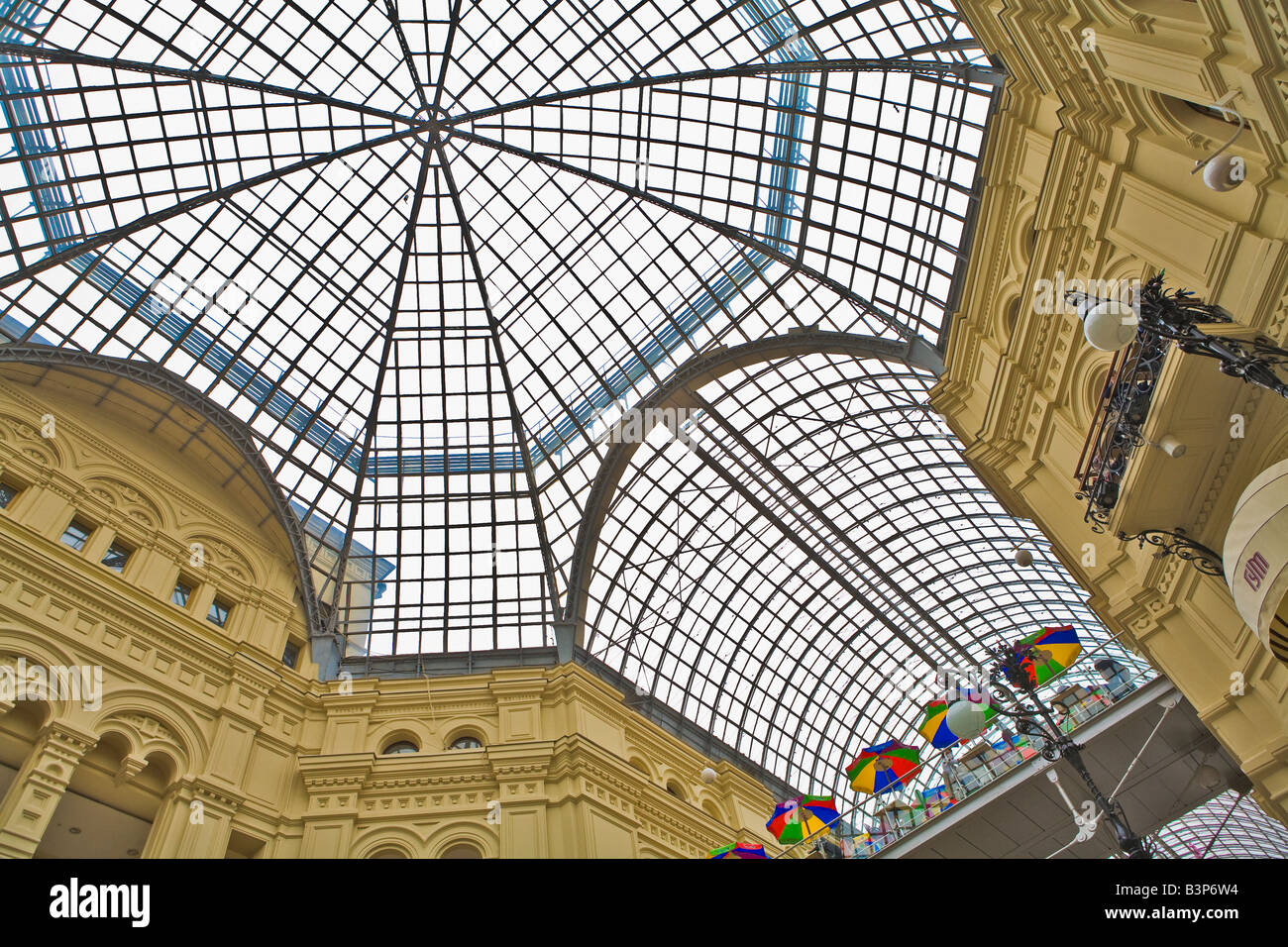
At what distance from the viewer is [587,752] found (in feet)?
85.6

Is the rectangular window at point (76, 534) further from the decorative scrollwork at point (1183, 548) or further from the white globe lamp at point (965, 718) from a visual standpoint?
the decorative scrollwork at point (1183, 548)

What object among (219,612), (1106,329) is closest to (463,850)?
(219,612)

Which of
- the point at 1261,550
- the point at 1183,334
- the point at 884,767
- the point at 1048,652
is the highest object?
the point at 1048,652

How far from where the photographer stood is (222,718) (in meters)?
24.2

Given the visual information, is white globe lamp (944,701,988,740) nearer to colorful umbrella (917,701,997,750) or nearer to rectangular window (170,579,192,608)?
colorful umbrella (917,701,997,750)

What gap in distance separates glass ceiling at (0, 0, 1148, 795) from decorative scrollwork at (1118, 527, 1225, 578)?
449 inches

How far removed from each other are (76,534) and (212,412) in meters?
6.52

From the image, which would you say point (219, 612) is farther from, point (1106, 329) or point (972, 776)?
point (1106, 329)

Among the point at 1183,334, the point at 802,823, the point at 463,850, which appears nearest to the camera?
the point at 1183,334

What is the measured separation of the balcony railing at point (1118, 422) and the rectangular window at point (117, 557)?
26.3m

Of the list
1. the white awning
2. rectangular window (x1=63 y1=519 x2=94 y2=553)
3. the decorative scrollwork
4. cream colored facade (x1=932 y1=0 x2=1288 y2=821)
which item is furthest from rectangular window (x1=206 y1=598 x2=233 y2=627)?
the white awning

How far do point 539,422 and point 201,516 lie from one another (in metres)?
13.2

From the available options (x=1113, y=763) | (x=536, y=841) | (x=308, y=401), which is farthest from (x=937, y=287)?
(x=308, y=401)
